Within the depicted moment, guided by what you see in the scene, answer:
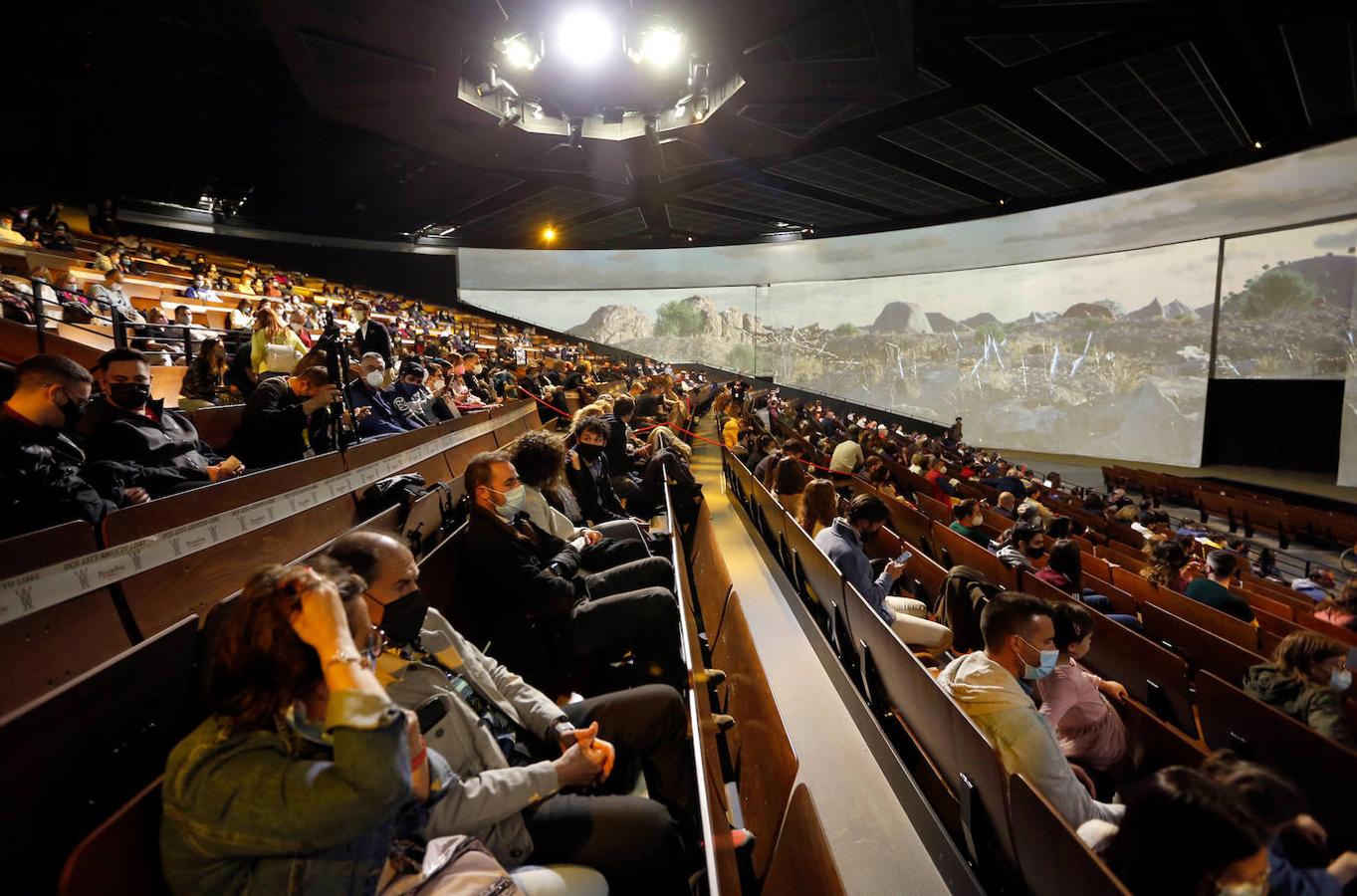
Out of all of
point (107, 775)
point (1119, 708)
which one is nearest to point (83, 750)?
point (107, 775)

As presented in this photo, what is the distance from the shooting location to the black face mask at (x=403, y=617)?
1.56 meters

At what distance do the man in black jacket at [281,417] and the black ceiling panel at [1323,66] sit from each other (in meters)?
12.3

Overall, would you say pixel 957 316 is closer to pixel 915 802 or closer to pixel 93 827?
pixel 915 802

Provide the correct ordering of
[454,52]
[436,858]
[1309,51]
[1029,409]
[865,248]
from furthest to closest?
[865,248], [1029,409], [454,52], [1309,51], [436,858]

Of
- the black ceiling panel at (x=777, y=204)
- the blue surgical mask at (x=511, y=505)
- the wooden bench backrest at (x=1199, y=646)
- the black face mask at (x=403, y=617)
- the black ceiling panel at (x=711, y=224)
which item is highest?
the black ceiling panel at (x=711, y=224)

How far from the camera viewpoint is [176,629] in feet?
4.52

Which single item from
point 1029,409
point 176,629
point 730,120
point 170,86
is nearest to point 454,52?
point 730,120

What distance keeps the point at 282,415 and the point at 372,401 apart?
1.50 m

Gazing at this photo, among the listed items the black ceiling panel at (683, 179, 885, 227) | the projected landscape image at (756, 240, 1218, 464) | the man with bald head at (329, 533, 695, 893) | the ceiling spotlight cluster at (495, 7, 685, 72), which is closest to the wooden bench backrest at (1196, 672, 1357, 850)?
the man with bald head at (329, 533, 695, 893)

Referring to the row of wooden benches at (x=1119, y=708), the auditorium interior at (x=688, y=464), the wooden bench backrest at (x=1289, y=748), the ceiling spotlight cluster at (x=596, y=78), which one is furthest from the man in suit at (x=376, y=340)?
the ceiling spotlight cluster at (x=596, y=78)

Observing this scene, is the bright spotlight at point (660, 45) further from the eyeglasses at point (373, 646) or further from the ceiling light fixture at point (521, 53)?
the eyeglasses at point (373, 646)

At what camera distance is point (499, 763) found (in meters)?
1.60

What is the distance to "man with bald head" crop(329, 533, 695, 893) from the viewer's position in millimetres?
1463

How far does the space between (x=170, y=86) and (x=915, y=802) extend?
15400 mm
